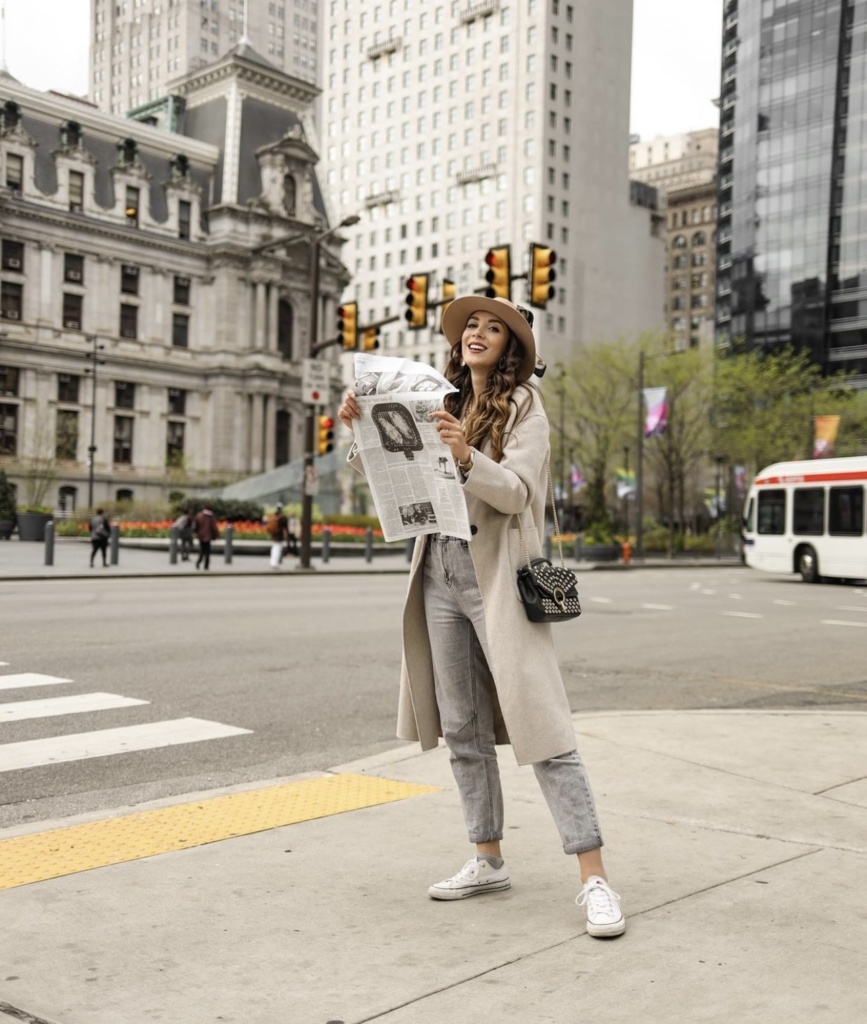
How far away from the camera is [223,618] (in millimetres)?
A: 14250

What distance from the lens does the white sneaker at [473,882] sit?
3.89 m

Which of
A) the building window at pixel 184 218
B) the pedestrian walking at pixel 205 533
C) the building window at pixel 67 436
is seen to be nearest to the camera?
the pedestrian walking at pixel 205 533

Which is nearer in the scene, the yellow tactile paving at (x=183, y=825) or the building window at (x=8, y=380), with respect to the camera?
the yellow tactile paving at (x=183, y=825)

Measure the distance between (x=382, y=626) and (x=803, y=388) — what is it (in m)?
49.8

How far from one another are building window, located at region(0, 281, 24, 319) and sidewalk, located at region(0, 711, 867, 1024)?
69.4 meters

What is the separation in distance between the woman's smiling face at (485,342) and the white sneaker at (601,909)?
174cm

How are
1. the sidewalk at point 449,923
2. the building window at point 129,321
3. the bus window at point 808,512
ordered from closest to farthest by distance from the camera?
the sidewalk at point 449,923 < the bus window at point 808,512 < the building window at point 129,321

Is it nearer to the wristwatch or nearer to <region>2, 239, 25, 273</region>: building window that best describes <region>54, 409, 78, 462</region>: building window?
<region>2, 239, 25, 273</region>: building window

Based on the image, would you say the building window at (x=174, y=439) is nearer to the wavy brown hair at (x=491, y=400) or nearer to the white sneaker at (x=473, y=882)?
the wavy brown hair at (x=491, y=400)

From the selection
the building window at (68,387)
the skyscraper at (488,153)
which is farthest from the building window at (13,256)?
the skyscraper at (488,153)

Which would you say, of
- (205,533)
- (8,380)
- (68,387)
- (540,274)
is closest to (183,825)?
(540,274)

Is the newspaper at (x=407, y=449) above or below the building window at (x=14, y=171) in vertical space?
below

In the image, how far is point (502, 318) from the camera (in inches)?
156

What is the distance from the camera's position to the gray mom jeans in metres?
3.82
